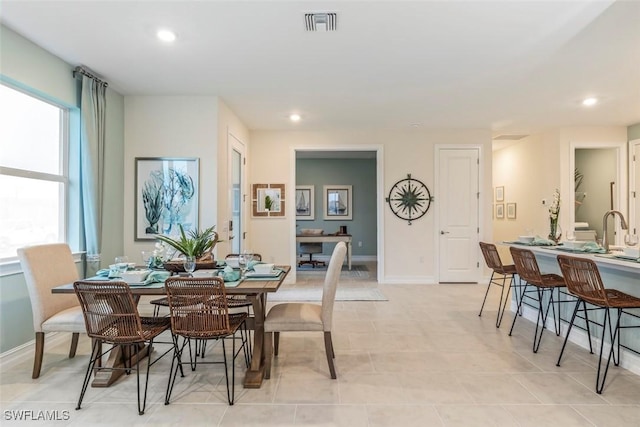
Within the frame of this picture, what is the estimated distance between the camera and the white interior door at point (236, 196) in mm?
4793

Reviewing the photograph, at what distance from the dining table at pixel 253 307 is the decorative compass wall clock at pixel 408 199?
3.70m

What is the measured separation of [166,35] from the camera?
280cm

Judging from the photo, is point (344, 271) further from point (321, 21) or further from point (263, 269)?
point (321, 21)

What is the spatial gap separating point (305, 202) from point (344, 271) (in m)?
2.50

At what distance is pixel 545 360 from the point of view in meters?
2.83

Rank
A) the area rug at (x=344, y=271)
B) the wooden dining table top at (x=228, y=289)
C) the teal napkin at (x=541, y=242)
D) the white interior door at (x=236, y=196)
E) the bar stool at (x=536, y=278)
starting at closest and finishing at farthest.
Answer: the wooden dining table top at (x=228, y=289) < the bar stool at (x=536, y=278) < the teal napkin at (x=541, y=242) < the white interior door at (x=236, y=196) < the area rug at (x=344, y=271)

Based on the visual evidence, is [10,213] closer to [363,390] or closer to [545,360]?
[363,390]

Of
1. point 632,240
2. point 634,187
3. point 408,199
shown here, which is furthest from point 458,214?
point 632,240

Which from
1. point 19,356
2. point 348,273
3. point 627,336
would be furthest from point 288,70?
point 348,273

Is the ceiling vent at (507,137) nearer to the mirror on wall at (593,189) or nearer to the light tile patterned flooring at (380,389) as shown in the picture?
the mirror on wall at (593,189)

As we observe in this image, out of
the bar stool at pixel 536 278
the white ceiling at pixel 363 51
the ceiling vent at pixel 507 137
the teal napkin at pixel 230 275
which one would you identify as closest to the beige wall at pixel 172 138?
the white ceiling at pixel 363 51

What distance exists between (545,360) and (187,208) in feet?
13.1

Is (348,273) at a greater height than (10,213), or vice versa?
(10,213)

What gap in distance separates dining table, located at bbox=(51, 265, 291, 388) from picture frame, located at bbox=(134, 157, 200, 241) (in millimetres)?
1726
